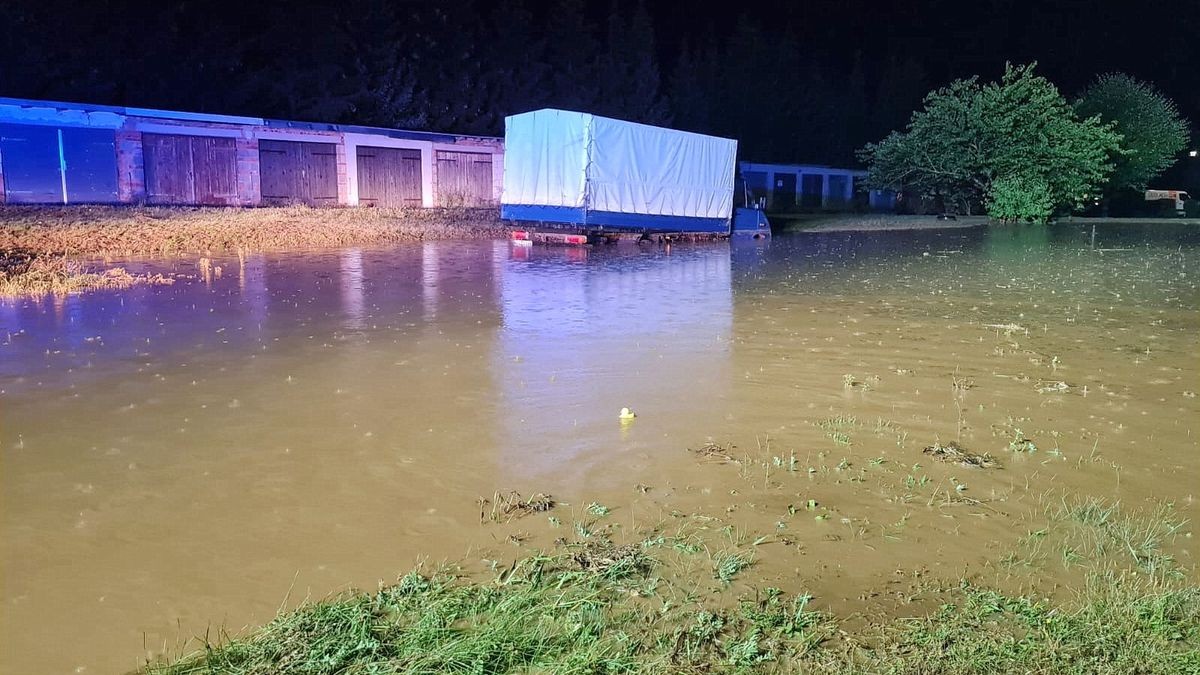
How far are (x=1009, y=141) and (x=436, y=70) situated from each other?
24.2 meters

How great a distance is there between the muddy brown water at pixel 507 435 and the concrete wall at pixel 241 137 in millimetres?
13749

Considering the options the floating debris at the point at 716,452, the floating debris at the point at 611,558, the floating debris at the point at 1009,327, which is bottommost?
the floating debris at the point at 611,558

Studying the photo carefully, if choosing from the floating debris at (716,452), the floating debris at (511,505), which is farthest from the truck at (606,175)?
the floating debris at (511,505)

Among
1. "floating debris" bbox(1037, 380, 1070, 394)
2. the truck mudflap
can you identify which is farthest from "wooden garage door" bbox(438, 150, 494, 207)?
"floating debris" bbox(1037, 380, 1070, 394)

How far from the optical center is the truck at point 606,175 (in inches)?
778

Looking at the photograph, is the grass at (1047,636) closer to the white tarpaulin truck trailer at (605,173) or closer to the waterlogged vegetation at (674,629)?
the waterlogged vegetation at (674,629)

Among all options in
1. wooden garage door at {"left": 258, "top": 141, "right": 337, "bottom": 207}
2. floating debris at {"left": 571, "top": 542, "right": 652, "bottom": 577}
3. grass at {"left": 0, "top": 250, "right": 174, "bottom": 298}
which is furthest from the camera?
wooden garage door at {"left": 258, "top": 141, "right": 337, "bottom": 207}

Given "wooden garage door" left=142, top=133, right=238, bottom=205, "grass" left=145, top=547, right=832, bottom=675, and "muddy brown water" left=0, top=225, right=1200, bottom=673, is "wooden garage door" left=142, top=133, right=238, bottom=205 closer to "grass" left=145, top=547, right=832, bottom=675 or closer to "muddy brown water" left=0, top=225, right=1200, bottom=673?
"muddy brown water" left=0, top=225, right=1200, bottom=673

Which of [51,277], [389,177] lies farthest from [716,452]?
[389,177]

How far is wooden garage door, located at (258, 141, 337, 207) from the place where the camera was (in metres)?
25.6

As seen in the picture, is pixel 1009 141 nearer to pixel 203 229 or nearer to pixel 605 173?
pixel 605 173

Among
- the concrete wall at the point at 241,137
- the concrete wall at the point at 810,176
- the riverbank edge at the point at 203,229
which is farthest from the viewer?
the concrete wall at the point at 810,176

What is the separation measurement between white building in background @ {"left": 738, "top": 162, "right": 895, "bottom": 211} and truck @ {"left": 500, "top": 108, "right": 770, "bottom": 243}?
63.2 ft

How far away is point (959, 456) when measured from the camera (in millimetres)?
5359
